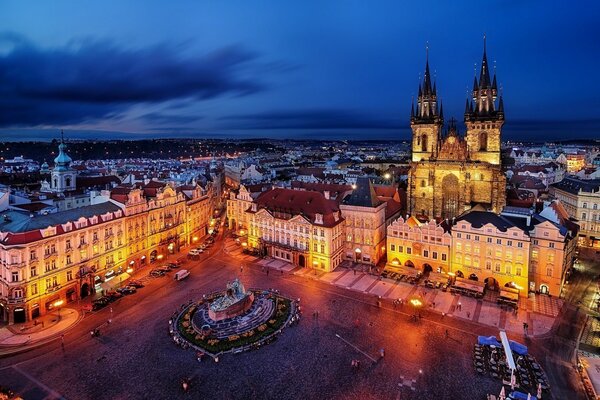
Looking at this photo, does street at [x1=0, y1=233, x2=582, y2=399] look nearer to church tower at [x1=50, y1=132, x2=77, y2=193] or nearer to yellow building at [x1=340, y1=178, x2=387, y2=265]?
yellow building at [x1=340, y1=178, x2=387, y2=265]

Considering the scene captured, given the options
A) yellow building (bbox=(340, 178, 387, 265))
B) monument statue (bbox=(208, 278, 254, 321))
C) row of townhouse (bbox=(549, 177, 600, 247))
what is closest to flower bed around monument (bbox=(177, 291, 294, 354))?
monument statue (bbox=(208, 278, 254, 321))

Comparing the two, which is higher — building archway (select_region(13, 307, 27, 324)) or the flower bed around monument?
building archway (select_region(13, 307, 27, 324))

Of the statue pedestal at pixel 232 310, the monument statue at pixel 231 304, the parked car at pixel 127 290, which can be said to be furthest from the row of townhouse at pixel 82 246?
the statue pedestal at pixel 232 310

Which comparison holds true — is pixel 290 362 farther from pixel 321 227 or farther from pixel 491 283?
pixel 491 283

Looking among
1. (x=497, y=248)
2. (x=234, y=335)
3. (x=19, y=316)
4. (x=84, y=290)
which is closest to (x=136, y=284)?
(x=84, y=290)

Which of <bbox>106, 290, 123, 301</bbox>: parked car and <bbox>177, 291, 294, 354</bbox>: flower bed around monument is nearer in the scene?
<bbox>177, 291, 294, 354</bbox>: flower bed around monument

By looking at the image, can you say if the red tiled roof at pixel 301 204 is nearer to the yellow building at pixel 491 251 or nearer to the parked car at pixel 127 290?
the yellow building at pixel 491 251
